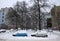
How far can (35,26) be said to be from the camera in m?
15.5

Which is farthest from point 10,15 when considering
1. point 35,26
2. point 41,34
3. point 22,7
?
point 41,34

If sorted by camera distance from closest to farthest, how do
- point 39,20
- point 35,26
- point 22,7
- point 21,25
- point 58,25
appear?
point 58,25, point 39,20, point 35,26, point 21,25, point 22,7

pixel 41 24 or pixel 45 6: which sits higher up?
pixel 45 6

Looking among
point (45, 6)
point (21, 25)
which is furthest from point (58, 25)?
point (21, 25)

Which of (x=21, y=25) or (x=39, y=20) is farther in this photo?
(x=21, y=25)

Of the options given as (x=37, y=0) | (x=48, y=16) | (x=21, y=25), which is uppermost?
(x=37, y=0)

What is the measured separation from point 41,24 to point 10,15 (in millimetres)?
5881

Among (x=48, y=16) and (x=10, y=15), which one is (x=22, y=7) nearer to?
(x=10, y=15)

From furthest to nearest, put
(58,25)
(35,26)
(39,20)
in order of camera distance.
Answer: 1. (35,26)
2. (39,20)
3. (58,25)

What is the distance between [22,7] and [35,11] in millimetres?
5109

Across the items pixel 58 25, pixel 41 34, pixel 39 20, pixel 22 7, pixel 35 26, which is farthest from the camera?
pixel 22 7

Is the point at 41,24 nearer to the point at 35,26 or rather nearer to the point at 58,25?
the point at 35,26

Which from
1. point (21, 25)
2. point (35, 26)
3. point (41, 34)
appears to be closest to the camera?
point (41, 34)

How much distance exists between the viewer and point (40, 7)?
1471cm
